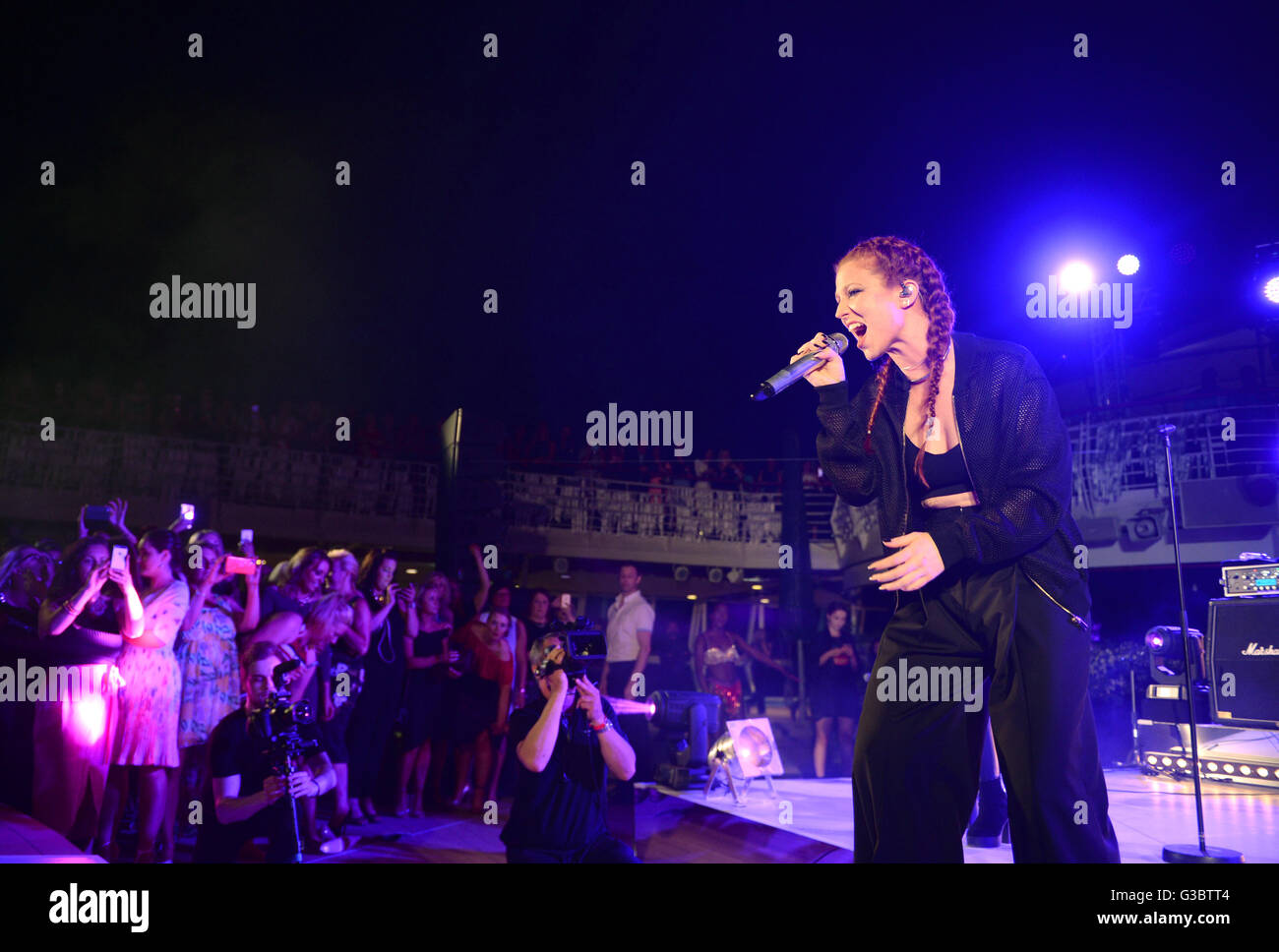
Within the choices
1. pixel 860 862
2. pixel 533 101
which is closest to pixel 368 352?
pixel 533 101

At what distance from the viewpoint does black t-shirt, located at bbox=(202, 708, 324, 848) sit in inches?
120

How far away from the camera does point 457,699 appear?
5.30 m

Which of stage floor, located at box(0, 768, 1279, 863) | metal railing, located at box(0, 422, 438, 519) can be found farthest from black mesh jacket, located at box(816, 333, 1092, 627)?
metal railing, located at box(0, 422, 438, 519)

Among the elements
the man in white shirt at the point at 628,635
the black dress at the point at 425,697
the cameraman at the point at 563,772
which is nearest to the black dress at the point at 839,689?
the man in white shirt at the point at 628,635

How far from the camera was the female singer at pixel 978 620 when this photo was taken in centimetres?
194

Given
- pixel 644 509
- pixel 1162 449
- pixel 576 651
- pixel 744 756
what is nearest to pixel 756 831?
pixel 744 756

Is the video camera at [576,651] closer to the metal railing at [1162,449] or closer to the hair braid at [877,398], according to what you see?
the hair braid at [877,398]

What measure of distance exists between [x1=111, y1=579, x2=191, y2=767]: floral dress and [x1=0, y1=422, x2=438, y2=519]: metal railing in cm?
728

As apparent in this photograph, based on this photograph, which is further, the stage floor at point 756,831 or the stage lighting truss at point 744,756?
the stage lighting truss at point 744,756

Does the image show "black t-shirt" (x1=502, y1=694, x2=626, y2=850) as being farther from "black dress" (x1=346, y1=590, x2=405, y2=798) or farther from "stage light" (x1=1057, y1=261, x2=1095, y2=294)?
"stage light" (x1=1057, y1=261, x2=1095, y2=294)

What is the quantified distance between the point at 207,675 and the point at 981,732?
3709 mm

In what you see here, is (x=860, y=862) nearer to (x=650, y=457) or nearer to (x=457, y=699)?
(x=457, y=699)

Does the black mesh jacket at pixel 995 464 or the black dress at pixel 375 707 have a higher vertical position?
the black mesh jacket at pixel 995 464

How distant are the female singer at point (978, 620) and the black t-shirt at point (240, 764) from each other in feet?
7.05
